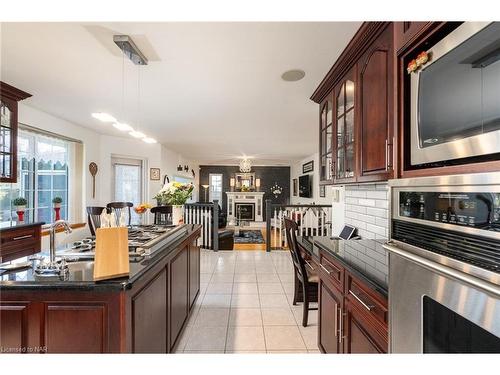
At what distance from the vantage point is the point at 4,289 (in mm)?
1071

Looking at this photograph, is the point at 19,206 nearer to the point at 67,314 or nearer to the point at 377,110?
the point at 67,314

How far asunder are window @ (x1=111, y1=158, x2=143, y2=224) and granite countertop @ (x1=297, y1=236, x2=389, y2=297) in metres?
5.03

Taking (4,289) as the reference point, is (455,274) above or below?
above

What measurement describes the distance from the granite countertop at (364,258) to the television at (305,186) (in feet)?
19.4

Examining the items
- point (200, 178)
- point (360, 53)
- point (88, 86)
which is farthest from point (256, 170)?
point (360, 53)

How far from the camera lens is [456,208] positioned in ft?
2.06

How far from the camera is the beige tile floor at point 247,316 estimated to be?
211cm

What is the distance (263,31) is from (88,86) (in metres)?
2.19

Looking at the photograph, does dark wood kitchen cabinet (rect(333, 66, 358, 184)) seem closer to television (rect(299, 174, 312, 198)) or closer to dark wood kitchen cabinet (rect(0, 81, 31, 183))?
dark wood kitchen cabinet (rect(0, 81, 31, 183))

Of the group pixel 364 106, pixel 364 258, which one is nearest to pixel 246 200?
pixel 364 106

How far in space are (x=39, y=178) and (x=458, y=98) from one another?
5.14m

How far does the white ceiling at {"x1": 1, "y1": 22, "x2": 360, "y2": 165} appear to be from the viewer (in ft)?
5.73

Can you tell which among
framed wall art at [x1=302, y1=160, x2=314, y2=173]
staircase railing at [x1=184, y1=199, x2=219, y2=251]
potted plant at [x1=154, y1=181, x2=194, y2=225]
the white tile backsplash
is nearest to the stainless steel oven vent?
potted plant at [x1=154, y1=181, x2=194, y2=225]
